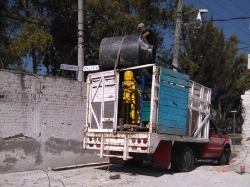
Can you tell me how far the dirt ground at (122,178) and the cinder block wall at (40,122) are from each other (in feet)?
1.66

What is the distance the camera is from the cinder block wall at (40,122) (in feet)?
30.4

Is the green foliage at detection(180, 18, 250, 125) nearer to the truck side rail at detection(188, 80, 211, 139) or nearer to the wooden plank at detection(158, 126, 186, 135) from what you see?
the truck side rail at detection(188, 80, 211, 139)

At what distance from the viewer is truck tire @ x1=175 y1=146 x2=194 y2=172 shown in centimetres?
988

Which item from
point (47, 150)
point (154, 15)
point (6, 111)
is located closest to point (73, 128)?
point (47, 150)

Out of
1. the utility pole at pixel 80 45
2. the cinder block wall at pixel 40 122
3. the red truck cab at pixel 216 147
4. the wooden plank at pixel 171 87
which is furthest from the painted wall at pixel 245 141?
the utility pole at pixel 80 45

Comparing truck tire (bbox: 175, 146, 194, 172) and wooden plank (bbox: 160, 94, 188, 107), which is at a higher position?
wooden plank (bbox: 160, 94, 188, 107)

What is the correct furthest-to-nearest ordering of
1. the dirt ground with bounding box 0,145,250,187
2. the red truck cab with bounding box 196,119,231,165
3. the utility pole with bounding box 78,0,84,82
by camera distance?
the utility pole with bounding box 78,0,84,82
the red truck cab with bounding box 196,119,231,165
the dirt ground with bounding box 0,145,250,187

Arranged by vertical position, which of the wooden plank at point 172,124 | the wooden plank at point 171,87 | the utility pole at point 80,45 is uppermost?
the utility pole at point 80,45

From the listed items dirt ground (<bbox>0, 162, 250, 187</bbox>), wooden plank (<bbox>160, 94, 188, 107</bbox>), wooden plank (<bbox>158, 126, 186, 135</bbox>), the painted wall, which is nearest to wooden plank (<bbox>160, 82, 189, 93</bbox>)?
wooden plank (<bbox>160, 94, 188, 107</bbox>)

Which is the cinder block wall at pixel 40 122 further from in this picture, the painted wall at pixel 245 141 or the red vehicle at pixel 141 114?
the painted wall at pixel 245 141

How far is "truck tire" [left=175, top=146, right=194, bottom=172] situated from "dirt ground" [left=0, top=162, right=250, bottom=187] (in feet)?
0.67

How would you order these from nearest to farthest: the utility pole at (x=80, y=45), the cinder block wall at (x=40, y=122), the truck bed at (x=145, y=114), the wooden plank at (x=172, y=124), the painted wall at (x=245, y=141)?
the truck bed at (x=145, y=114), the wooden plank at (x=172, y=124), the cinder block wall at (x=40, y=122), the painted wall at (x=245, y=141), the utility pole at (x=80, y=45)

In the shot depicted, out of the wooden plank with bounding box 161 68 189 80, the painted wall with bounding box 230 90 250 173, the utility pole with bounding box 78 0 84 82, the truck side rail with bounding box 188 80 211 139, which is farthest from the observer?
the utility pole with bounding box 78 0 84 82

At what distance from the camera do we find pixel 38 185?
793cm
